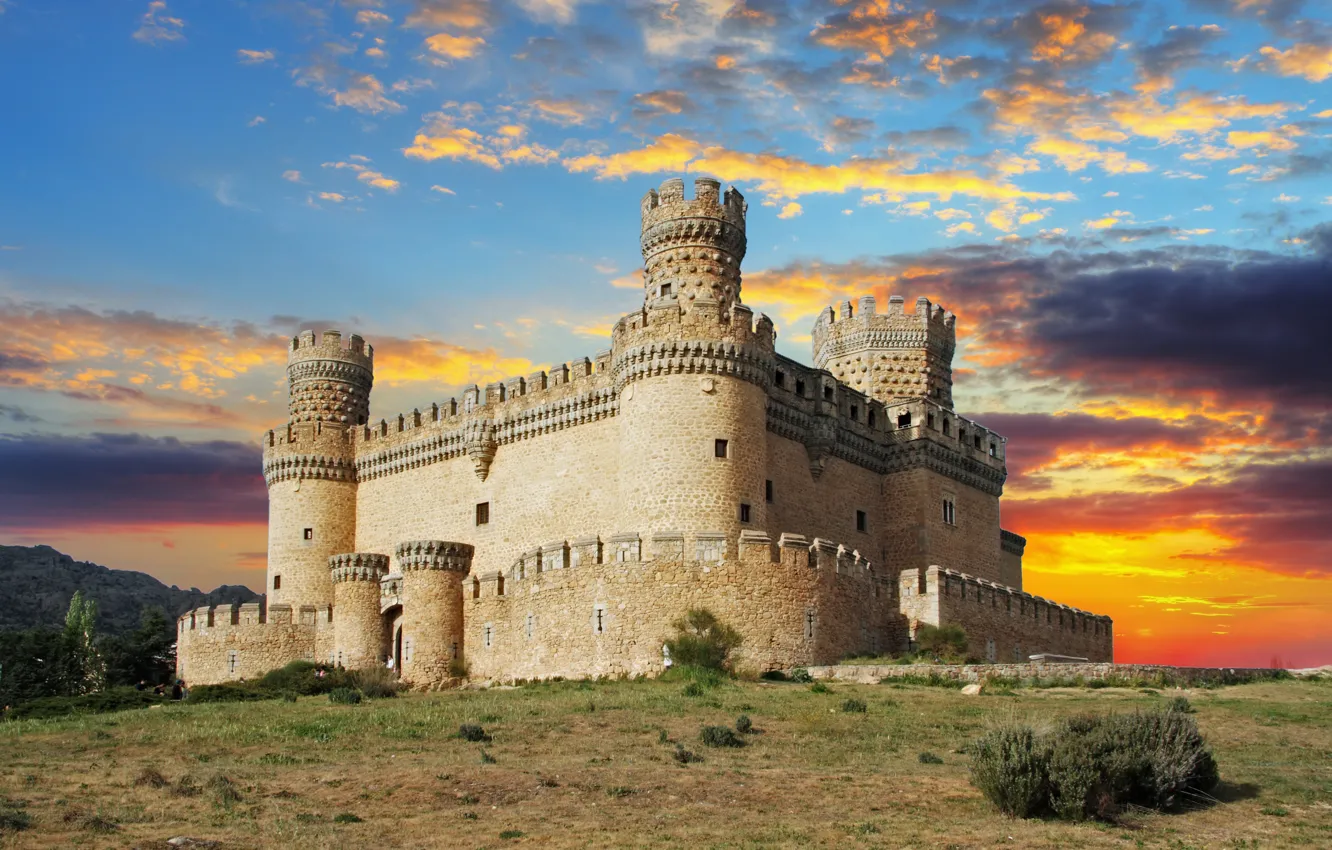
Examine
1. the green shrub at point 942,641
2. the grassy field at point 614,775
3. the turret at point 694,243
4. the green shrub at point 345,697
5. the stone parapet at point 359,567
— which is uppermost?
the turret at point 694,243

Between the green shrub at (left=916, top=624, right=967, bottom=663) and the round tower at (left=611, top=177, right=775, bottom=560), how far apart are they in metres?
5.46

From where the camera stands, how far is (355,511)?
2051 inches

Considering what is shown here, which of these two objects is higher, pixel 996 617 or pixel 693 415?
pixel 693 415

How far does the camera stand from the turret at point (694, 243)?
137 ft

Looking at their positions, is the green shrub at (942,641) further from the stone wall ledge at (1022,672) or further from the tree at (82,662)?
the tree at (82,662)

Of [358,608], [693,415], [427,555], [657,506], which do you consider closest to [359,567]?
[358,608]

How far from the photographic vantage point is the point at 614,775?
851 inches

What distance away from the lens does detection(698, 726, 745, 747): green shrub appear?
945 inches

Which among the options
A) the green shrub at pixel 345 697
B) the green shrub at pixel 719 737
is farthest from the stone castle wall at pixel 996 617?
the green shrub at pixel 719 737

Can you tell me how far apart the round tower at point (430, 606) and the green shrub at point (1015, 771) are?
2319cm

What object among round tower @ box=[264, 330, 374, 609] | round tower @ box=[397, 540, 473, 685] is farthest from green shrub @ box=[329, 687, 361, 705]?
round tower @ box=[264, 330, 374, 609]

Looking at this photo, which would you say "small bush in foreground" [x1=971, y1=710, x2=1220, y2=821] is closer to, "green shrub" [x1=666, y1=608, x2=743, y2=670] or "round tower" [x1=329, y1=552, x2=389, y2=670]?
"green shrub" [x1=666, y1=608, x2=743, y2=670]

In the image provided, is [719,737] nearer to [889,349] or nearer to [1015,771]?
[1015,771]

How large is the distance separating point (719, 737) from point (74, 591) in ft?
296
